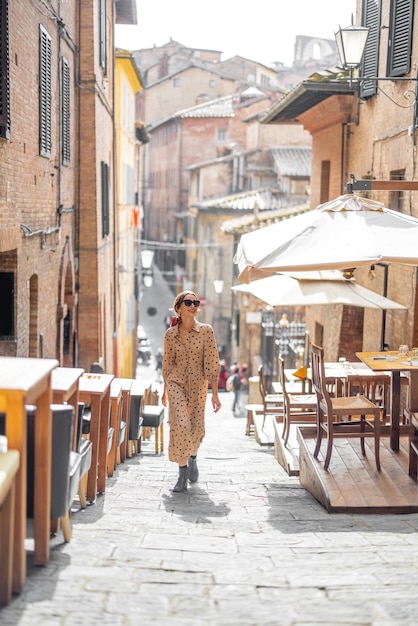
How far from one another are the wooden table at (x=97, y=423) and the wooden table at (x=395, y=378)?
2663 millimetres

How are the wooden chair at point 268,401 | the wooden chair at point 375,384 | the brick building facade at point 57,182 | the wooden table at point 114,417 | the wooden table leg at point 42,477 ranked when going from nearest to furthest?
the wooden table leg at point 42,477 < the wooden table at point 114,417 < the brick building facade at point 57,182 < the wooden chair at point 375,384 < the wooden chair at point 268,401

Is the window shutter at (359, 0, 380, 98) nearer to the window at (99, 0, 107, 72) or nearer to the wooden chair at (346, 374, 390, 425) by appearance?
the window at (99, 0, 107, 72)

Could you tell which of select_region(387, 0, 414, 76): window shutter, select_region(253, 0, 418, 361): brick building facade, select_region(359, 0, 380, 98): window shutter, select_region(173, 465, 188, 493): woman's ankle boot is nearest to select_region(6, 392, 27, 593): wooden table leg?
select_region(173, 465, 188, 493): woman's ankle boot

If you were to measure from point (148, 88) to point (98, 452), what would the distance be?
194ft

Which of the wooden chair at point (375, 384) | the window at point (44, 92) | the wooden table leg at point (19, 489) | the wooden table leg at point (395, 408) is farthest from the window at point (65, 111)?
the wooden table leg at point (19, 489)

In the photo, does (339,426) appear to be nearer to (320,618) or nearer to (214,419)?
(320,618)

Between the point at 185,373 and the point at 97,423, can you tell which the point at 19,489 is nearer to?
the point at 97,423

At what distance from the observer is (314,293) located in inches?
472

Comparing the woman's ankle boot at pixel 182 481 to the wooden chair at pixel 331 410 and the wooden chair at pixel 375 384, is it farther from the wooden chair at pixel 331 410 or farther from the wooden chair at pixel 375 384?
the wooden chair at pixel 375 384

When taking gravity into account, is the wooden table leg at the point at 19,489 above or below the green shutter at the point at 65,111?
below

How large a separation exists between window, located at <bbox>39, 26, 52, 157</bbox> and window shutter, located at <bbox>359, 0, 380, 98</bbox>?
4.95 m

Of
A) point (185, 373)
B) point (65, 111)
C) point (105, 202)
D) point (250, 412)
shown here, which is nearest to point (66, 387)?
point (185, 373)

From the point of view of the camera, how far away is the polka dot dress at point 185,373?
7758 millimetres

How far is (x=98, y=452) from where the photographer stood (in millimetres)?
6762
